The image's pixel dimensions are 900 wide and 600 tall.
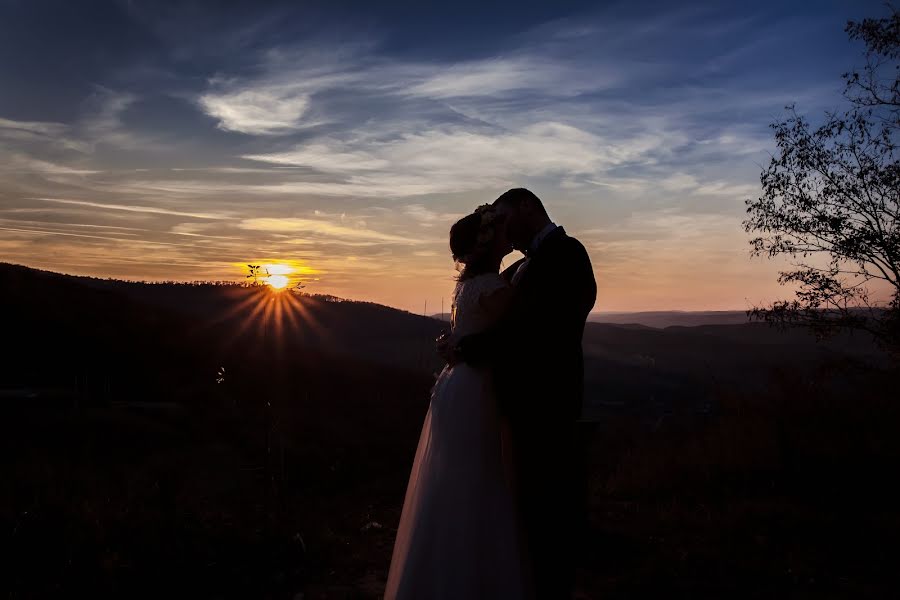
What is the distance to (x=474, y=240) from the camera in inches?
174

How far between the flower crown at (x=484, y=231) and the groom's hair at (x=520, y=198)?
0.12m

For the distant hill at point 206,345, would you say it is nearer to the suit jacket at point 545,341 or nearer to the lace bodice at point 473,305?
the lace bodice at point 473,305

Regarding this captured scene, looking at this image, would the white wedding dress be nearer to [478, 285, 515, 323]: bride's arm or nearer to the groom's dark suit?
[478, 285, 515, 323]: bride's arm

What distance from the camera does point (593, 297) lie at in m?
4.15

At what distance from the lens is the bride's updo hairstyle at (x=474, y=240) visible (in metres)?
4.35

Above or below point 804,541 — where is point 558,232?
above

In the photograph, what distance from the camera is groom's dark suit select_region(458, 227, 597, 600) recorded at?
155 inches

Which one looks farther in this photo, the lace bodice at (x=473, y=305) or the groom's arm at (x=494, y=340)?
the lace bodice at (x=473, y=305)

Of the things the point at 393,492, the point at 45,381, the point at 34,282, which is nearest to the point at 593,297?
the point at 393,492

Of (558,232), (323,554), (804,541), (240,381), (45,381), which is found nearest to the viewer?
(558,232)

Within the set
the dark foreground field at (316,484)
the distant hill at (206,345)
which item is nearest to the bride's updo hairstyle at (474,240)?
the dark foreground field at (316,484)

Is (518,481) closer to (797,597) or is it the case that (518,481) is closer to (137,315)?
(797,597)

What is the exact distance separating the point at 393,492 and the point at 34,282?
71.1ft

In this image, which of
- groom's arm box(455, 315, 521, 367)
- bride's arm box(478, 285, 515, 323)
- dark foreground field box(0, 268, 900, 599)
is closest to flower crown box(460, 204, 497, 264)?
bride's arm box(478, 285, 515, 323)
